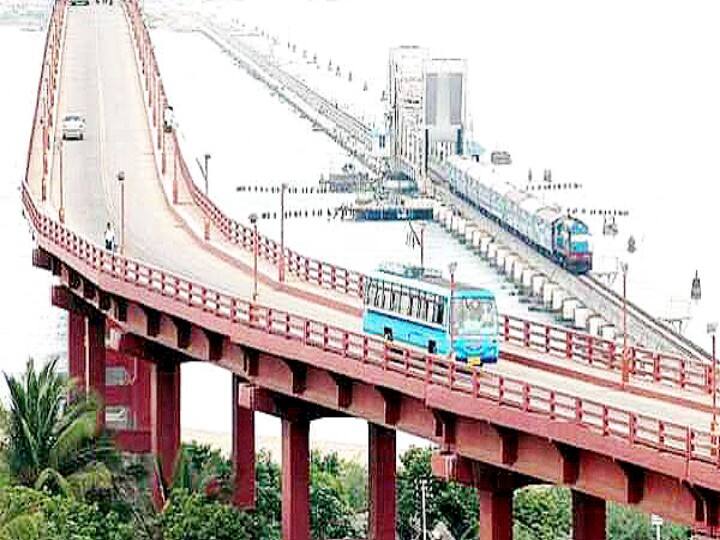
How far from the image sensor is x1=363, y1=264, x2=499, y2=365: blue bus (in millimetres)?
29484

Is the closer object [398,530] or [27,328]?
[398,530]

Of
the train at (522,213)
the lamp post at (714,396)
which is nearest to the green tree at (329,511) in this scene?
the lamp post at (714,396)

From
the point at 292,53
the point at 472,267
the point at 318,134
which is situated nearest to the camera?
the point at 472,267

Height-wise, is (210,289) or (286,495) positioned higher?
(210,289)

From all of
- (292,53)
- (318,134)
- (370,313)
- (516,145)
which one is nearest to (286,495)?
(370,313)

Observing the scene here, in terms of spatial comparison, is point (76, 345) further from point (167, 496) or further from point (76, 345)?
point (167, 496)

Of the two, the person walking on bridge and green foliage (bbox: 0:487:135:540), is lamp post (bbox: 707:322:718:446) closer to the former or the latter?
green foliage (bbox: 0:487:135:540)

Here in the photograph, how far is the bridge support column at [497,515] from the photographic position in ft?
92.7

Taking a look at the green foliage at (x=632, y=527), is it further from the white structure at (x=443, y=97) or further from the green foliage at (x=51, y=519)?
the white structure at (x=443, y=97)

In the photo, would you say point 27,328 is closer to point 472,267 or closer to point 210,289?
point 472,267

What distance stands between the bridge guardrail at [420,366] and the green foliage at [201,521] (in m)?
2.57

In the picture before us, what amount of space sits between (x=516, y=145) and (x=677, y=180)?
18.9 m

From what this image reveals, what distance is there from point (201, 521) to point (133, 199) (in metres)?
18.7

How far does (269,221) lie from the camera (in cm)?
9012
